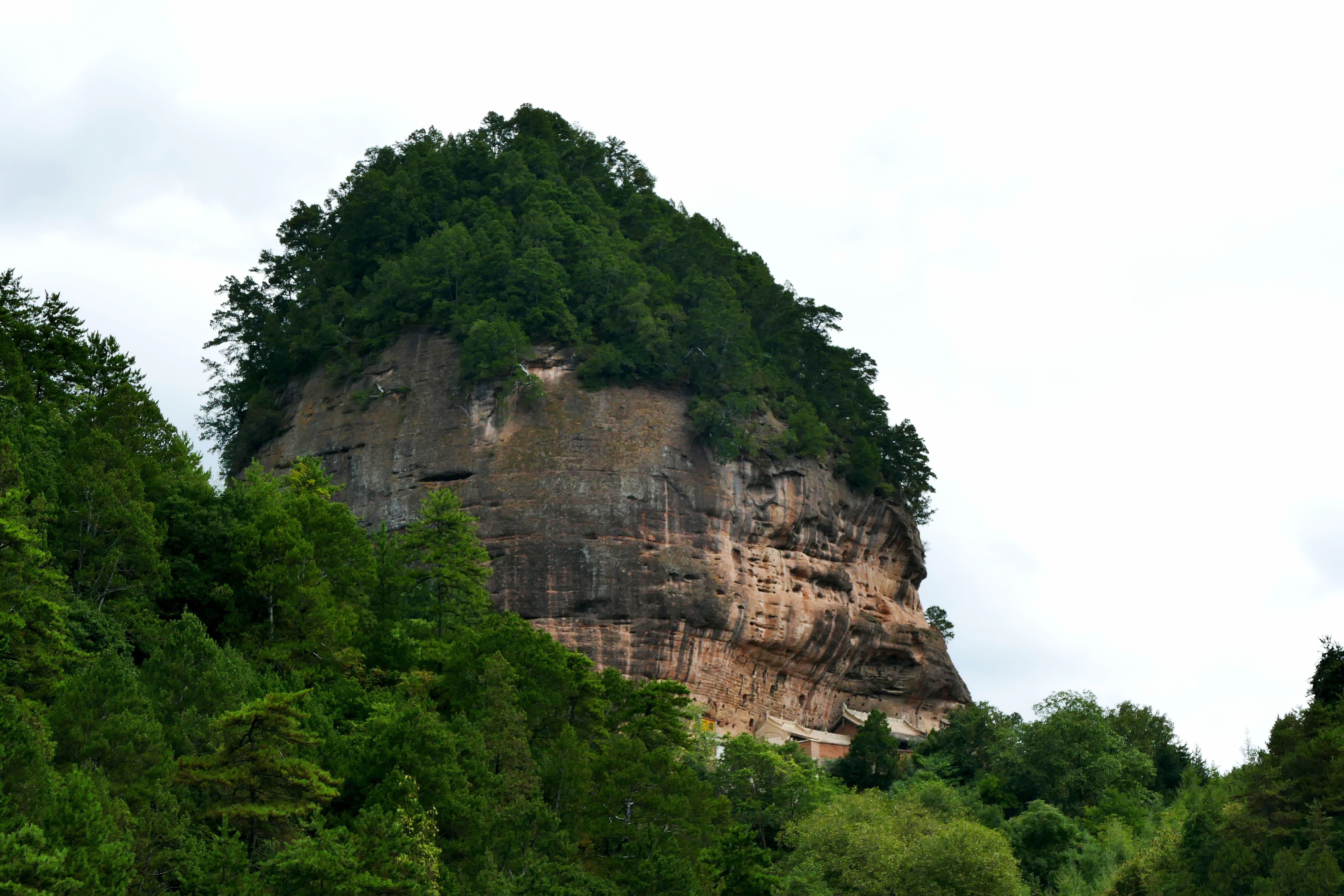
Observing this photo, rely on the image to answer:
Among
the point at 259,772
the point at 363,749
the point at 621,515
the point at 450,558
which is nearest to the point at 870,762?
the point at 621,515

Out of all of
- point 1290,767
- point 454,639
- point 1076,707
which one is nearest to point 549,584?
point 454,639

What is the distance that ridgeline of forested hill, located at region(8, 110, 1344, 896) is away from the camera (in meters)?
27.5

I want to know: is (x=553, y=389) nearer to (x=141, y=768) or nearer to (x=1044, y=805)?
(x=1044, y=805)

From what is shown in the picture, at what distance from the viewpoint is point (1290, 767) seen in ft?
132

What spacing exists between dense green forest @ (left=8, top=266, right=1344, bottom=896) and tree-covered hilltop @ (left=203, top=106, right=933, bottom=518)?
41.0ft

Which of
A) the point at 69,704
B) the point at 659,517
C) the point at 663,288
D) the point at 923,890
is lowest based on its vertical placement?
the point at 923,890

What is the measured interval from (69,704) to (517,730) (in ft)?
40.5

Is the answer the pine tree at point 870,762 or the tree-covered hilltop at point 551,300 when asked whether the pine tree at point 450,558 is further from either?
the pine tree at point 870,762

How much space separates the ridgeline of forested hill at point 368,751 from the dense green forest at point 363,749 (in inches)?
3.2

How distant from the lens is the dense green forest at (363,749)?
1081 inches

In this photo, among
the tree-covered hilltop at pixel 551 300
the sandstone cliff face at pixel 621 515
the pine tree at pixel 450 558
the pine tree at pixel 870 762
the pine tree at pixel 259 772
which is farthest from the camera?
the tree-covered hilltop at pixel 551 300

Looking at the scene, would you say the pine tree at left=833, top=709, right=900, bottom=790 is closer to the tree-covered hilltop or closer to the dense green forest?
the dense green forest

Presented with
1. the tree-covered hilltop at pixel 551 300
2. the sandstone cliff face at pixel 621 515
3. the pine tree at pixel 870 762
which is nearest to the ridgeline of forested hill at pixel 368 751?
the pine tree at pixel 870 762

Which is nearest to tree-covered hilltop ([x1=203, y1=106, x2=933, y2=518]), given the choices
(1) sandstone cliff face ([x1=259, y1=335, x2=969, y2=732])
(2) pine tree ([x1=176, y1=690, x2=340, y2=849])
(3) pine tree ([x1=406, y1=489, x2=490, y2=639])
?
(1) sandstone cliff face ([x1=259, y1=335, x2=969, y2=732])
